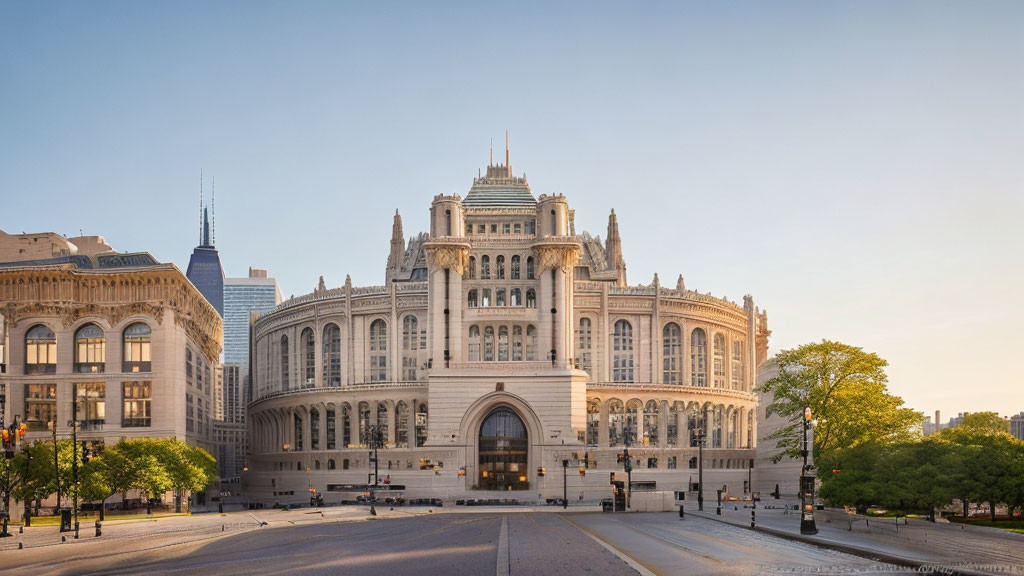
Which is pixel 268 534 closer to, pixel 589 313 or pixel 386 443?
pixel 386 443

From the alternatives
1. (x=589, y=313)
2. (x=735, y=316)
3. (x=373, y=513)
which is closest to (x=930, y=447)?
(x=373, y=513)

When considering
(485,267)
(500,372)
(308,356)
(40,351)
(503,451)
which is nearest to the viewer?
(40,351)

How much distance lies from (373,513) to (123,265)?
44.2 m

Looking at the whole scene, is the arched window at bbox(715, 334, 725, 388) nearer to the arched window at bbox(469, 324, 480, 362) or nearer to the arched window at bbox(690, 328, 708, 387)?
the arched window at bbox(690, 328, 708, 387)

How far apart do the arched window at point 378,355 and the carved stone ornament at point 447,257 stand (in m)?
19.0

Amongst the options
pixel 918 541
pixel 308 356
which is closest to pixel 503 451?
pixel 308 356

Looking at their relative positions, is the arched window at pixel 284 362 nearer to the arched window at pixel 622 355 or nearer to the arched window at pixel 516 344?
the arched window at pixel 516 344

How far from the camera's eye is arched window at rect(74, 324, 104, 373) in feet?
359

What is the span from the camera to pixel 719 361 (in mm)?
156625

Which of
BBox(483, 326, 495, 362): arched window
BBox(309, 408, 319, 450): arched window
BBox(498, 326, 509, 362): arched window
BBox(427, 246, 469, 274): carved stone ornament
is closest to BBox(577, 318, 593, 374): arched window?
BBox(498, 326, 509, 362): arched window

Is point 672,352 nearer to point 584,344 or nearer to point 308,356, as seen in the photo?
point 584,344

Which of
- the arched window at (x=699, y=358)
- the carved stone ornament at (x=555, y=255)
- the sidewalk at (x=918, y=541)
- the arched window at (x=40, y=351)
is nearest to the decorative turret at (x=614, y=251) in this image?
the arched window at (x=699, y=358)

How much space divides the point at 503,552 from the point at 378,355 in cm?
10208

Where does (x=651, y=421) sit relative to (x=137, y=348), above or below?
below
